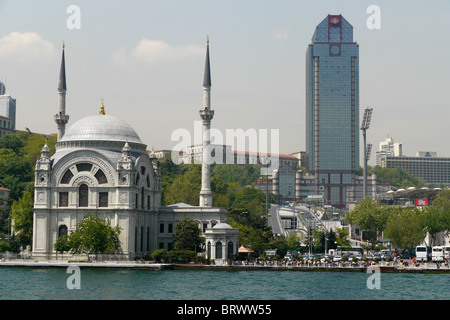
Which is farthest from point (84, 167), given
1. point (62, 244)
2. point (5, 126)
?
point (5, 126)

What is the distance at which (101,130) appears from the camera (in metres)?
85.8

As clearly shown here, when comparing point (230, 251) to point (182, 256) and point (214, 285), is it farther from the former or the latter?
point (214, 285)

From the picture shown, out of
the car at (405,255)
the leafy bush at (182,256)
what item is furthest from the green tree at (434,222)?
the leafy bush at (182,256)

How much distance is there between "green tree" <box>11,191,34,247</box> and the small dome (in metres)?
8.76

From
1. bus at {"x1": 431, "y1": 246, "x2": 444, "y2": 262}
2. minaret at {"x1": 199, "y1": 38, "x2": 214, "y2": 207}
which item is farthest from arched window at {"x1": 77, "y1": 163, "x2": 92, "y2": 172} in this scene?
bus at {"x1": 431, "y1": 246, "x2": 444, "y2": 262}

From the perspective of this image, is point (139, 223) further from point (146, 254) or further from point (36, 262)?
point (36, 262)

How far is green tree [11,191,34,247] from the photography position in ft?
290

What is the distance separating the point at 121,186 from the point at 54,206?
297 inches

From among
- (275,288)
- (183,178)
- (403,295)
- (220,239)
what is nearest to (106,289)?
(275,288)

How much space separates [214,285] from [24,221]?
1392 inches

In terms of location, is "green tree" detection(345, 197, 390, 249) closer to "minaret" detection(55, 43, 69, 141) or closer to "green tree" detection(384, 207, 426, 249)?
"green tree" detection(384, 207, 426, 249)

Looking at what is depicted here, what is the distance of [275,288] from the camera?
58.0m

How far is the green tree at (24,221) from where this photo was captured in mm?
88312
